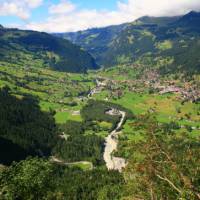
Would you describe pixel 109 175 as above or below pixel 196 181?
below

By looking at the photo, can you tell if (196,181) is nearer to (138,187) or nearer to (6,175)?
(138,187)

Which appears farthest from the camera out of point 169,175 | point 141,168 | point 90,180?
point 90,180

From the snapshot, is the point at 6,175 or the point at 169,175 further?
the point at 6,175

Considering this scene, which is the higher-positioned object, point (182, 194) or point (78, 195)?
point (182, 194)

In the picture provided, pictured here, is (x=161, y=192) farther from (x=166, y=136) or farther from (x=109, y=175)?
Result: (x=109, y=175)

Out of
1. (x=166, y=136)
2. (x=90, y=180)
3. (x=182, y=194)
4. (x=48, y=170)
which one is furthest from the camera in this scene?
(x=90, y=180)

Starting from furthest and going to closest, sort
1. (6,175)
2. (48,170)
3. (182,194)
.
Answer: (48,170)
(6,175)
(182,194)

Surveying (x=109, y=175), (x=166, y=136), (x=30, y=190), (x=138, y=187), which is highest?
(x=166, y=136)

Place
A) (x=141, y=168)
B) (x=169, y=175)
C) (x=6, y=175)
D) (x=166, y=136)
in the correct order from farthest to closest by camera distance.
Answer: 1. (x=6, y=175)
2. (x=166, y=136)
3. (x=169, y=175)
4. (x=141, y=168)

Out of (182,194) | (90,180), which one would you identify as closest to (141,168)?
(182,194)

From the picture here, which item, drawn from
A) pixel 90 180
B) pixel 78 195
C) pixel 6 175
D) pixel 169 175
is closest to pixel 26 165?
pixel 6 175
